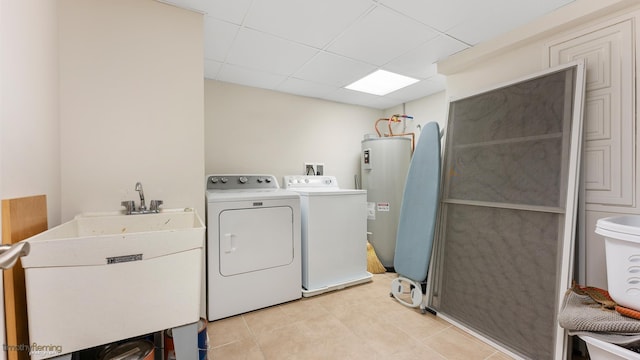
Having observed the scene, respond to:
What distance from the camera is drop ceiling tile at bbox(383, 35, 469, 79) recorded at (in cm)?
214

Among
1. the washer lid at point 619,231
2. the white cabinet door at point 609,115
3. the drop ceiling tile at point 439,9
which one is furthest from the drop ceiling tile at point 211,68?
the washer lid at point 619,231

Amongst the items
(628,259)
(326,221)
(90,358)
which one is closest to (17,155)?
(90,358)

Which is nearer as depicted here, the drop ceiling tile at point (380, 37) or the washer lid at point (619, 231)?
the washer lid at point (619, 231)

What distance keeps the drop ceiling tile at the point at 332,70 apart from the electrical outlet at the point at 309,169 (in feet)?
3.61

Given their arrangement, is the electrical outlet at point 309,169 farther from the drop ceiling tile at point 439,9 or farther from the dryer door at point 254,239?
the drop ceiling tile at point 439,9

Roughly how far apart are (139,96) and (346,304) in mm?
2332

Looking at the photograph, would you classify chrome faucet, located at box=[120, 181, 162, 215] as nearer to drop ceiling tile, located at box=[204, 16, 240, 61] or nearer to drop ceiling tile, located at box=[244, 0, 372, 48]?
drop ceiling tile, located at box=[204, 16, 240, 61]

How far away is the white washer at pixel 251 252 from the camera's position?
1992 mm

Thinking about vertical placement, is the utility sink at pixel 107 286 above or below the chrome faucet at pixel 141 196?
below

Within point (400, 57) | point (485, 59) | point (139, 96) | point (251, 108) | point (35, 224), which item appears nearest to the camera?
point (35, 224)

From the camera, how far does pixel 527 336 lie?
1.53 metres

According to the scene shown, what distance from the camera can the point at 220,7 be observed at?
1693 millimetres

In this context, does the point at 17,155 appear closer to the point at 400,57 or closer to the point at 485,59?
the point at 400,57

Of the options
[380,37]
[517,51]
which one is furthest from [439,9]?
[517,51]
